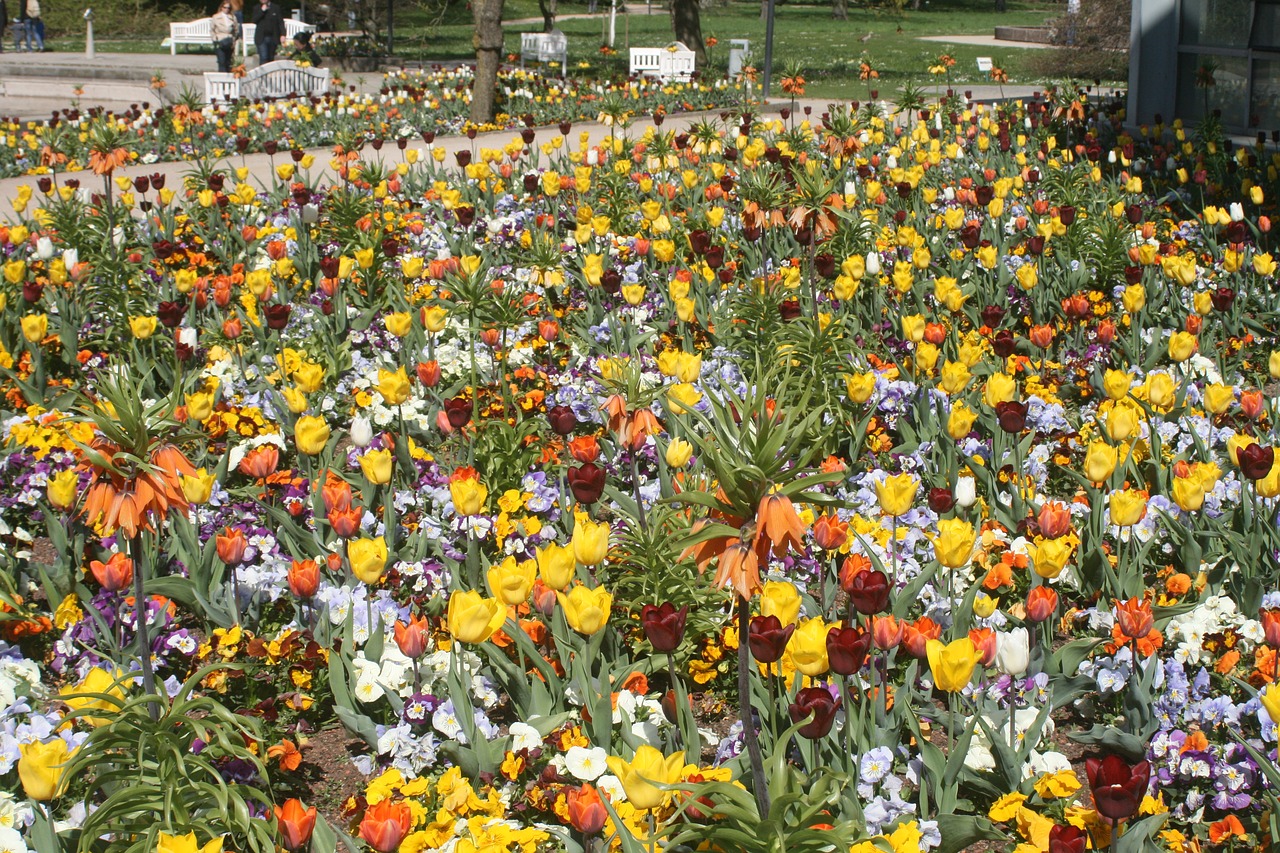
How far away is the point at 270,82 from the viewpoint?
16391 mm

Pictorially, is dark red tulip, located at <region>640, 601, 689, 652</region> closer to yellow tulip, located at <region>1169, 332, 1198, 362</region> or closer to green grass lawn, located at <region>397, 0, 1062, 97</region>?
yellow tulip, located at <region>1169, 332, 1198, 362</region>

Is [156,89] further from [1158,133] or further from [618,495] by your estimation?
[618,495]

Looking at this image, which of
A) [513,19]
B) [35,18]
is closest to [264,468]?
[35,18]

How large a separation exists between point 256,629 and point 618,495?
3.54 ft

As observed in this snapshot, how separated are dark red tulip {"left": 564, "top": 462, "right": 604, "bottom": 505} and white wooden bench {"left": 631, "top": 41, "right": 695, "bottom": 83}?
14.5 metres

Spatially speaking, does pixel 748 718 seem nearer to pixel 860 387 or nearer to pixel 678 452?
pixel 678 452

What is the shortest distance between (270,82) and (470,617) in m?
15.5

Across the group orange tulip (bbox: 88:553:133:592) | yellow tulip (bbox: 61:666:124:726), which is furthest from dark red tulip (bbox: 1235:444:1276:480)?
orange tulip (bbox: 88:553:133:592)

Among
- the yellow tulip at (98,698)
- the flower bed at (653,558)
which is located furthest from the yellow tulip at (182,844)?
the yellow tulip at (98,698)

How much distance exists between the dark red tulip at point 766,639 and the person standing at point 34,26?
30.1 metres

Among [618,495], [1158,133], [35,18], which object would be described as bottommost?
[618,495]

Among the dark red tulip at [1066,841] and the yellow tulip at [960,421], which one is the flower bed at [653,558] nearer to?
the dark red tulip at [1066,841]

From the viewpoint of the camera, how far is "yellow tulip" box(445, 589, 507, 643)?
8.12 feet

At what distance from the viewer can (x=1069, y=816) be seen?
2430 mm
